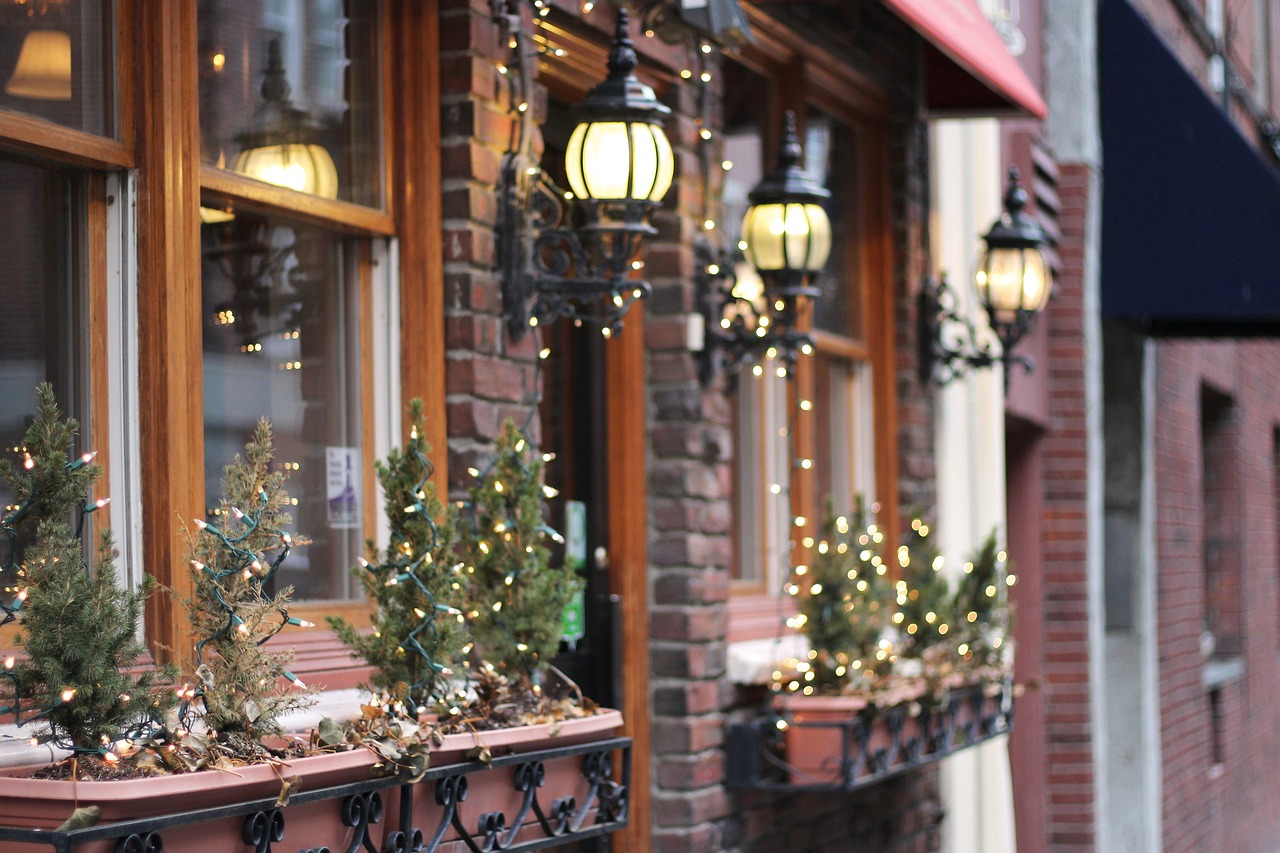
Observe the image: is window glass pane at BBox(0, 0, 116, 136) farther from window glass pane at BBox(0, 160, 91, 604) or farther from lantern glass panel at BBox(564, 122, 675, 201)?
lantern glass panel at BBox(564, 122, 675, 201)

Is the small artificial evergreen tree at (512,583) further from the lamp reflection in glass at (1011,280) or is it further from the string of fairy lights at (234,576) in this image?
the lamp reflection in glass at (1011,280)

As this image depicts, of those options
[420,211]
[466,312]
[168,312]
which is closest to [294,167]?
[420,211]

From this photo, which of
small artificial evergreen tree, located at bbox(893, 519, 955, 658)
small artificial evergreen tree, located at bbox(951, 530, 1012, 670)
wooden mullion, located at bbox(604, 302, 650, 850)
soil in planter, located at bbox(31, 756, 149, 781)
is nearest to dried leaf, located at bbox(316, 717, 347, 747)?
soil in planter, located at bbox(31, 756, 149, 781)

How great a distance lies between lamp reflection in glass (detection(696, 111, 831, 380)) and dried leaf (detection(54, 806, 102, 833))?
2821mm

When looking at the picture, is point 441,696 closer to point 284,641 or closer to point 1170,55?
point 284,641

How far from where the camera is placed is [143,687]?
100 inches

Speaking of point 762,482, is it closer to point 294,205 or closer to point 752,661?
point 752,661

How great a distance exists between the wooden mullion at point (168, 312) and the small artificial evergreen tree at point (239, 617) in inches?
16.0

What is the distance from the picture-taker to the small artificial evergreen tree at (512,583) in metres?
3.62

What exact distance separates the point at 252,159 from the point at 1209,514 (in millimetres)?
10519

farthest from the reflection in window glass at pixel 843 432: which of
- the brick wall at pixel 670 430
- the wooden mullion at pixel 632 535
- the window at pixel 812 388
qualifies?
the wooden mullion at pixel 632 535

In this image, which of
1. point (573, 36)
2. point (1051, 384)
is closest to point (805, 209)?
point (573, 36)

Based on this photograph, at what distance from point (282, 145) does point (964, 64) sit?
8.95 ft

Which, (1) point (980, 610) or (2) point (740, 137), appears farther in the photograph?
(1) point (980, 610)
